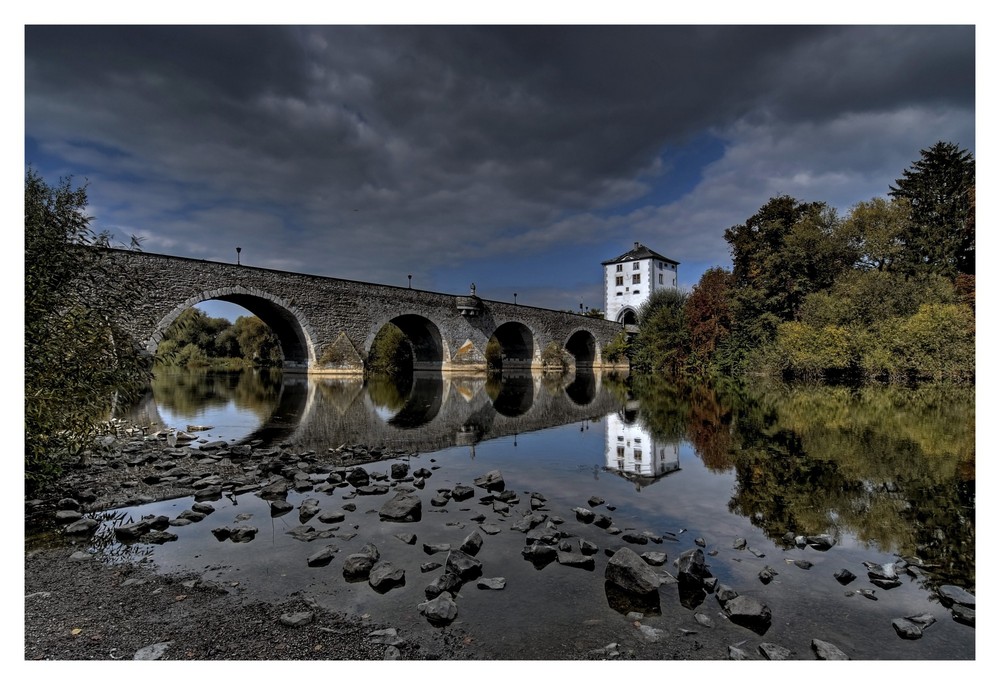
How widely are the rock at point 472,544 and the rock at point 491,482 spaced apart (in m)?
2.00

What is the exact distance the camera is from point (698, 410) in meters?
15.5

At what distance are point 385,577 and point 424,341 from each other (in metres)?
37.5

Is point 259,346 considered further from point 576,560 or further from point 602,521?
point 576,560

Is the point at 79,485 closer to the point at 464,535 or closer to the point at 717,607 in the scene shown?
the point at 464,535

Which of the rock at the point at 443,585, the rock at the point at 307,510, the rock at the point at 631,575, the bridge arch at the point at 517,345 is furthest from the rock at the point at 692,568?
the bridge arch at the point at 517,345

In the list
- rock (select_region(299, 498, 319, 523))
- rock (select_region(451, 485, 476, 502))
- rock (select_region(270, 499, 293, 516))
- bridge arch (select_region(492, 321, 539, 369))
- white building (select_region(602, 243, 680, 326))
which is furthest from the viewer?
white building (select_region(602, 243, 680, 326))

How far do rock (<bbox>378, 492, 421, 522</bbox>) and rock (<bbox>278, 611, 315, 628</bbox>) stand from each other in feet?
6.60

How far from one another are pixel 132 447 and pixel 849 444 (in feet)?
43.4

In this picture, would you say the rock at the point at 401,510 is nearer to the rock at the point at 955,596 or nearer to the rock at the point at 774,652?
the rock at the point at 774,652

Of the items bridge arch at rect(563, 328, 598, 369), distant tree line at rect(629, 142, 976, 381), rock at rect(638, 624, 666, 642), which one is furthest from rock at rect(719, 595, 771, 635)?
bridge arch at rect(563, 328, 598, 369)

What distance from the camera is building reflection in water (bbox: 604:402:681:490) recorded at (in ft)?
24.6

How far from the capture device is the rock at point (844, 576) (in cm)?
384

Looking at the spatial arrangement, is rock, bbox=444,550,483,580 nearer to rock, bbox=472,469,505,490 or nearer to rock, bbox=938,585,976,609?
rock, bbox=472,469,505,490

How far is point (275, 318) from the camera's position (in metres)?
29.4
